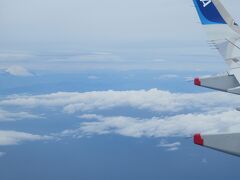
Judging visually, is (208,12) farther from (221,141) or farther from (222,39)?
(221,141)

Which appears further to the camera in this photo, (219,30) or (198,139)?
(219,30)

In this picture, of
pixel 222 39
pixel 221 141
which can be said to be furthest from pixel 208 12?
pixel 221 141

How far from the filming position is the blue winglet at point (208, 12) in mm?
6738

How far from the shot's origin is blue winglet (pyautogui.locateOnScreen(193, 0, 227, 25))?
6.74 meters

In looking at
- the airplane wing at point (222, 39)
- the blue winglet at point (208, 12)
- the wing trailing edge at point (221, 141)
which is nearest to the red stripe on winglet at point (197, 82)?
the airplane wing at point (222, 39)

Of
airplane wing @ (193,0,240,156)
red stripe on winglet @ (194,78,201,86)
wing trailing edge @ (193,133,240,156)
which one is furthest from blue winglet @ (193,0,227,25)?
wing trailing edge @ (193,133,240,156)

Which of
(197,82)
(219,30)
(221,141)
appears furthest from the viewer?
(219,30)

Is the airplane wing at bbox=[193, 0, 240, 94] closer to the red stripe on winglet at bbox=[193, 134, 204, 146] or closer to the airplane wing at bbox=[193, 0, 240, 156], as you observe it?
the airplane wing at bbox=[193, 0, 240, 156]

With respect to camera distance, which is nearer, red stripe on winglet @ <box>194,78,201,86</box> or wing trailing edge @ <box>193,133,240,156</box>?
wing trailing edge @ <box>193,133,240,156</box>

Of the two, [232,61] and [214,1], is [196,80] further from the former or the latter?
[214,1]

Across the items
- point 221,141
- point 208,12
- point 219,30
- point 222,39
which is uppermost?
point 208,12

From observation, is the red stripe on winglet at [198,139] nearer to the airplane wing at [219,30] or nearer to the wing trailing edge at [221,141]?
the wing trailing edge at [221,141]

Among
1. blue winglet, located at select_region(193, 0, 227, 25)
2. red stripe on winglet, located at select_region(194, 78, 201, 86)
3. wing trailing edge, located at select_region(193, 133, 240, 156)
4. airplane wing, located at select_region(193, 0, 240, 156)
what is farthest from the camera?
blue winglet, located at select_region(193, 0, 227, 25)

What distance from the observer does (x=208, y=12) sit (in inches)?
267
